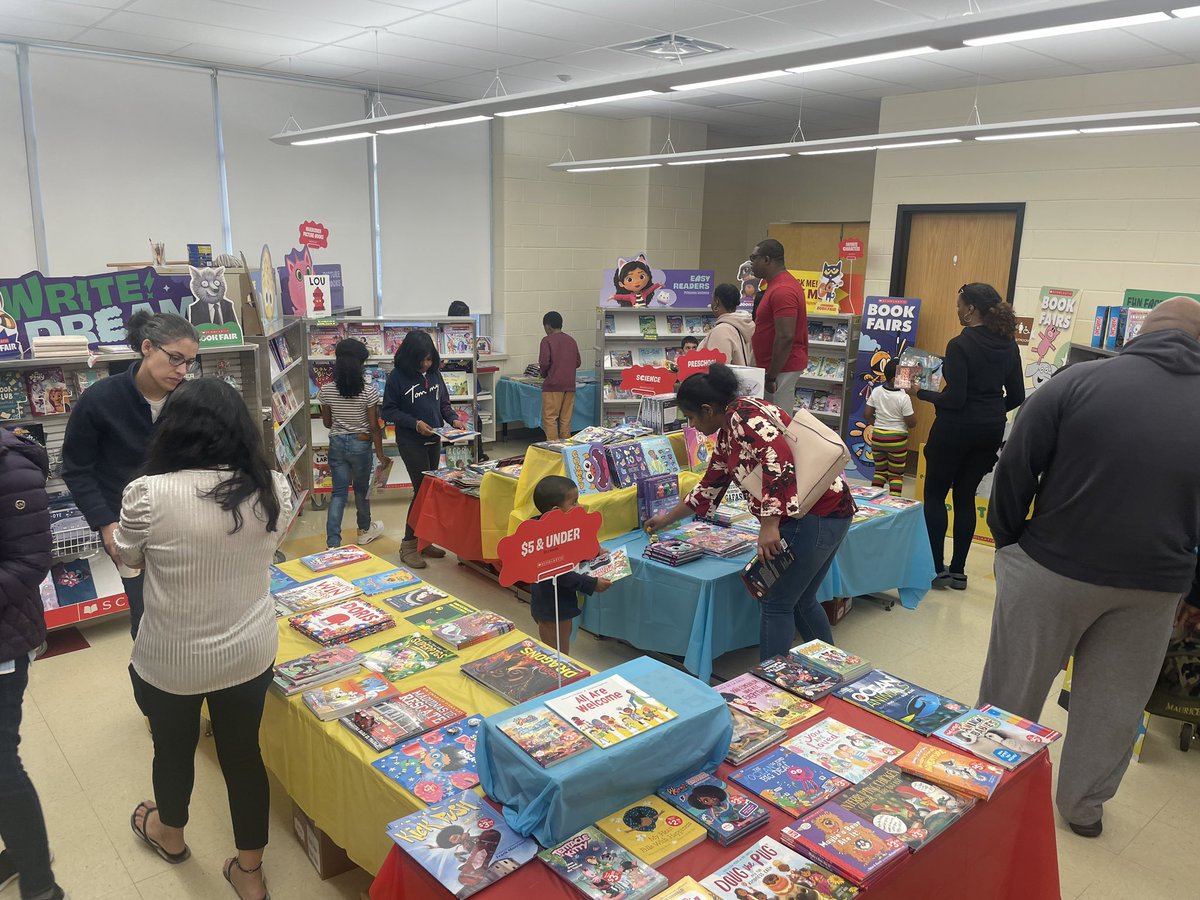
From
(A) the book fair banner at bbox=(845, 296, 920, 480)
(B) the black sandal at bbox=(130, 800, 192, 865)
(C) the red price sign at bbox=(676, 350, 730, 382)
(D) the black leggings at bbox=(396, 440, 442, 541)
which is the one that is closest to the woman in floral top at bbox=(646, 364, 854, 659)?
(C) the red price sign at bbox=(676, 350, 730, 382)

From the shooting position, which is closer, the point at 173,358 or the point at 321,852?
the point at 321,852

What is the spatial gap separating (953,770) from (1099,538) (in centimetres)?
99

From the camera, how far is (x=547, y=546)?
8.04 ft

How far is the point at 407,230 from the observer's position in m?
8.78

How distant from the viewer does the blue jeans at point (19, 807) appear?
2232mm

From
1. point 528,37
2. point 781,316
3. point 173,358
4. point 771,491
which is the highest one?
point 528,37

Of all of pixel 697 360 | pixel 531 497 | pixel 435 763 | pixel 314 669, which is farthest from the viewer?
pixel 697 360

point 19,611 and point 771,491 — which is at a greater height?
point 771,491

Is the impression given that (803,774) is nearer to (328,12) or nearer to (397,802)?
(397,802)

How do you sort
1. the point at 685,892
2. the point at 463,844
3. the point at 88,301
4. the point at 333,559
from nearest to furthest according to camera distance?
the point at 685,892 → the point at 463,844 → the point at 333,559 → the point at 88,301

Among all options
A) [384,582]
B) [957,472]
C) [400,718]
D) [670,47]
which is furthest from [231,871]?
[670,47]

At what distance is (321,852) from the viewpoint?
2.62 m

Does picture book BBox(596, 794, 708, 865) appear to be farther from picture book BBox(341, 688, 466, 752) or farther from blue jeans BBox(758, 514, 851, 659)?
blue jeans BBox(758, 514, 851, 659)

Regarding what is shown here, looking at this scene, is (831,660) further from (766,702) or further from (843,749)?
(843,749)
